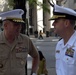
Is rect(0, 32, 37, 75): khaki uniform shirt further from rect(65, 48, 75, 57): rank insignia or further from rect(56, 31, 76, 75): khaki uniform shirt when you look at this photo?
rect(65, 48, 75, 57): rank insignia

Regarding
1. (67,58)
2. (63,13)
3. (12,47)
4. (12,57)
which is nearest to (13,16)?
(12,47)

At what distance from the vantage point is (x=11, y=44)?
474 cm

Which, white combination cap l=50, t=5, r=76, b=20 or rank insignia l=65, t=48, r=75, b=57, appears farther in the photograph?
white combination cap l=50, t=5, r=76, b=20

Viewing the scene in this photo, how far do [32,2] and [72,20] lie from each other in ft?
16.7

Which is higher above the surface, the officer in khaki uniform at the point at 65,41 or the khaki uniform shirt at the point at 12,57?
the officer in khaki uniform at the point at 65,41

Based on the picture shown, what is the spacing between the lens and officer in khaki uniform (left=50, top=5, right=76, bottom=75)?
11.9 feet

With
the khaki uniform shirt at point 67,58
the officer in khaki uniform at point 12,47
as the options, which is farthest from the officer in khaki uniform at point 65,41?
the officer in khaki uniform at point 12,47

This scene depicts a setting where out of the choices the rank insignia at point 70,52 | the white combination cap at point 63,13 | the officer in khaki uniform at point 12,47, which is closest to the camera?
the rank insignia at point 70,52

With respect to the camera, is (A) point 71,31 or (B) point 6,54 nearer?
(A) point 71,31

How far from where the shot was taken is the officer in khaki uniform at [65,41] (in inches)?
143

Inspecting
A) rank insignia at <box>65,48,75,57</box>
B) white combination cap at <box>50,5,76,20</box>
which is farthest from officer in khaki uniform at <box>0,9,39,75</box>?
rank insignia at <box>65,48,75,57</box>

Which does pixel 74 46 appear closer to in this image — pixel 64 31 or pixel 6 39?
pixel 64 31

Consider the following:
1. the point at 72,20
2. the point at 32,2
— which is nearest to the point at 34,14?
the point at 32,2

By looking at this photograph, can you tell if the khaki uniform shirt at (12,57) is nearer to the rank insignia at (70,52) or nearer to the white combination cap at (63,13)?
the white combination cap at (63,13)
